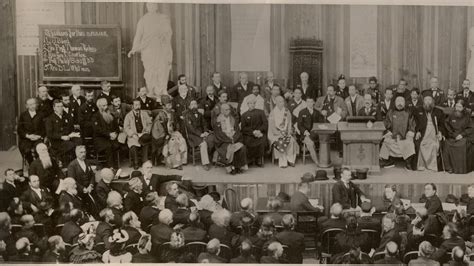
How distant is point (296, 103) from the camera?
4.63 metres

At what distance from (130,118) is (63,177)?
1.79 ft

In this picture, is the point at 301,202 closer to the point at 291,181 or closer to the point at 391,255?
the point at 291,181

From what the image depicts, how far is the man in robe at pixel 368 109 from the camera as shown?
4.68m

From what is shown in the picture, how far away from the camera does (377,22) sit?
14.8 feet

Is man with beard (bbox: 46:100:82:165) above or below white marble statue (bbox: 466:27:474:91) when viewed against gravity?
below

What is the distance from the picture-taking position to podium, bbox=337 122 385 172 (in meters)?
4.64

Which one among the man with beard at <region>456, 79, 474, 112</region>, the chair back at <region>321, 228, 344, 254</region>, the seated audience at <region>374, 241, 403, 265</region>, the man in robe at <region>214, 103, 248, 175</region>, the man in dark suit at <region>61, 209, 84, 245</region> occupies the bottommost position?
the seated audience at <region>374, 241, 403, 265</region>

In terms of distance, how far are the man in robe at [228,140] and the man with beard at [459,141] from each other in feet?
4.23

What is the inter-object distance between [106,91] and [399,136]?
1.85 metres

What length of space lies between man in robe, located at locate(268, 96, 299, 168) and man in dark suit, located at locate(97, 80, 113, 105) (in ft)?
3.28

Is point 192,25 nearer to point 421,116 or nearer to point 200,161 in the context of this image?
point 200,161

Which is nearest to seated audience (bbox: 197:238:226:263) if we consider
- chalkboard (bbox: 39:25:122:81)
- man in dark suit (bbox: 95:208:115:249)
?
man in dark suit (bbox: 95:208:115:249)

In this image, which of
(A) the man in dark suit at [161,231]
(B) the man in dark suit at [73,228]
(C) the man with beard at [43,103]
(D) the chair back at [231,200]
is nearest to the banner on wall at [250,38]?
(D) the chair back at [231,200]

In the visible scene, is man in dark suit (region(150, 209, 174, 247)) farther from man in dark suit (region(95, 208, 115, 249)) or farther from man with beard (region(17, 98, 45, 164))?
man with beard (region(17, 98, 45, 164))
